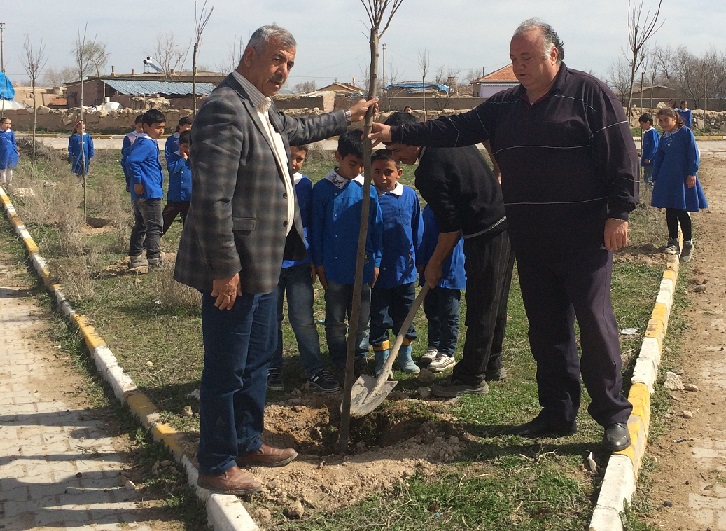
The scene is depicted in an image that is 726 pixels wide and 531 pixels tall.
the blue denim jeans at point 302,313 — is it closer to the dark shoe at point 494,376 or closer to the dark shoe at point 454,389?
the dark shoe at point 454,389

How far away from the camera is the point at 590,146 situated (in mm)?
4398

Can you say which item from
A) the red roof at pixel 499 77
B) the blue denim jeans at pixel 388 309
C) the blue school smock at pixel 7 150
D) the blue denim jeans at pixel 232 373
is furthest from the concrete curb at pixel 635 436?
the red roof at pixel 499 77

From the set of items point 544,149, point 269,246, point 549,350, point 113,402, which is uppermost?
point 544,149

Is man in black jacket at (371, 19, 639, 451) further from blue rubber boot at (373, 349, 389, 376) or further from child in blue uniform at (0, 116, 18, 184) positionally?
child in blue uniform at (0, 116, 18, 184)

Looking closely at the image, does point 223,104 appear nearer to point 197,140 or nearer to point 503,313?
point 197,140

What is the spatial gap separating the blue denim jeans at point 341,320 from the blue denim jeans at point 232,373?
149 cm

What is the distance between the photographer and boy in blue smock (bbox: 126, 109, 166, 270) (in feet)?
32.5

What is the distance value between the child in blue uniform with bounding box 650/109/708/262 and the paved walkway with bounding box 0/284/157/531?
7334 mm

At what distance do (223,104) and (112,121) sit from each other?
34.0m

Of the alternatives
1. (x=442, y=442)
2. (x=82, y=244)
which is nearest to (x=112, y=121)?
(x=82, y=244)

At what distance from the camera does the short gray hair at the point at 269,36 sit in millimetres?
4016

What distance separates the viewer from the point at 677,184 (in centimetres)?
1054

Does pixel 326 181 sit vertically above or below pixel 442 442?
above

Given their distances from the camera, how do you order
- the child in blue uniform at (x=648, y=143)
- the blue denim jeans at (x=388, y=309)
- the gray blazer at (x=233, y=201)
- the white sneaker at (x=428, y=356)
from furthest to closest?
the child in blue uniform at (x=648, y=143), the white sneaker at (x=428, y=356), the blue denim jeans at (x=388, y=309), the gray blazer at (x=233, y=201)
